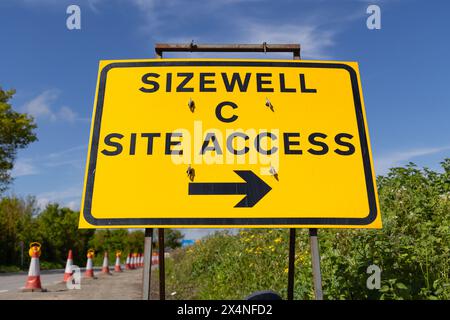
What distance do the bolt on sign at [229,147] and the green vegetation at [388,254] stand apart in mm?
1283

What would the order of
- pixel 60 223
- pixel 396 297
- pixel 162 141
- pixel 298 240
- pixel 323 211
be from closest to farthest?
pixel 323 211 < pixel 162 141 < pixel 396 297 < pixel 298 240 < pixel 60 223

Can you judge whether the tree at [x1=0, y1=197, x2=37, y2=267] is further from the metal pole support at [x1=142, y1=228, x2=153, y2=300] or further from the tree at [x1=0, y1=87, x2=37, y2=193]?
the metal pole support at [x1=142, y1=228, x2=153, y2=300]

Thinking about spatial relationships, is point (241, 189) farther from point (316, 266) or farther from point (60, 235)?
point (60, 235)

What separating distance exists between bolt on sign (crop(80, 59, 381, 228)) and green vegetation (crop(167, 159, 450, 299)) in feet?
4.21

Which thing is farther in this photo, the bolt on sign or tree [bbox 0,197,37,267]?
tree [bbox 0,197,37,267]

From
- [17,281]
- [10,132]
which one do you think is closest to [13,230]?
[10,132]

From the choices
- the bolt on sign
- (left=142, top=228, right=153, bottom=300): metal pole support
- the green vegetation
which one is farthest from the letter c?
the green vegetation

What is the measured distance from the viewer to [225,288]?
6.30 m

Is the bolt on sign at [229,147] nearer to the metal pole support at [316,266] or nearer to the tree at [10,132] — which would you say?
the metal pole support at [316,266]

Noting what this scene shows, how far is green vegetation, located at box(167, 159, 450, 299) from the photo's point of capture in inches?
137

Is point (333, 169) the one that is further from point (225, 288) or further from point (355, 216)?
point (225, 288)

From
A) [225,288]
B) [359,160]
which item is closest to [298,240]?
[225,288]

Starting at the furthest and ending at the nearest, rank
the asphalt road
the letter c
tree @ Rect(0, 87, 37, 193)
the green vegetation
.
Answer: tree @ Rect(0, 87, 37, 193) < the asphalt road < the green vegetation < the letter c
